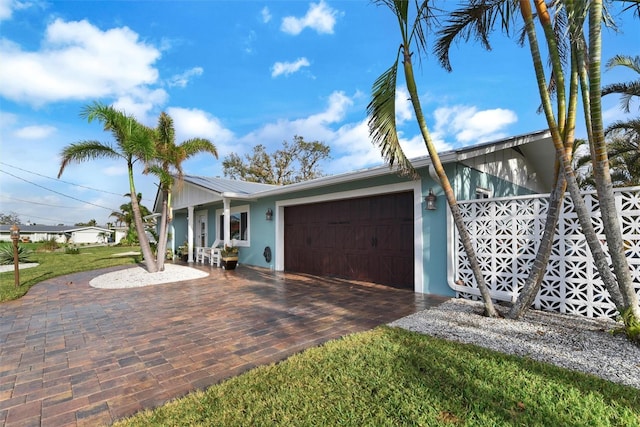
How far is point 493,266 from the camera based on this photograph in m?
5.45

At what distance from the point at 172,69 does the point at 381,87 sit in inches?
378

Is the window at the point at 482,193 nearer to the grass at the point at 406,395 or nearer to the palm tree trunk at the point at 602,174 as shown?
the palm tree trunk at the point at 602,174

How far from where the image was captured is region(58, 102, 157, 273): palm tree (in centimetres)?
812

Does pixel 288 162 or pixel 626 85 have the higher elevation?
pixel 288 162

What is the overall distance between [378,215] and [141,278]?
23.4 feet

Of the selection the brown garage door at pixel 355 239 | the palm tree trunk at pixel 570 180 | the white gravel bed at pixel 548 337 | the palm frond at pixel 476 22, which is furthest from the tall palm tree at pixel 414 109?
the brown garage door at pixel 355 239

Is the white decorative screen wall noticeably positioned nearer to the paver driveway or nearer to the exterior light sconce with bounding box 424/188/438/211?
the exterior light sconce with bounding box 424/188/438/211

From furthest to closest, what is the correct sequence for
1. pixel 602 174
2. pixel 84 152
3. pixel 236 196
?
pixel 236 196, pixel 84 152, pixel 602 174

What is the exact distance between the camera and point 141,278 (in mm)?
8719

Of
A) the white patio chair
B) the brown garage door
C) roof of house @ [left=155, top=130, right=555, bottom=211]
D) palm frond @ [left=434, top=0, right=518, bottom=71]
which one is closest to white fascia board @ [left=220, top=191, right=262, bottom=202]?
roof of house @ [left=155, top=130, right=555, bottom=211]

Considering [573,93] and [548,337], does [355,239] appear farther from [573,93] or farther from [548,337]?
[573,93]

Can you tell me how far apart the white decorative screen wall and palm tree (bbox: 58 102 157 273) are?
28.3 ft

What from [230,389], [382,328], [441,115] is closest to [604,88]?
[441,115]

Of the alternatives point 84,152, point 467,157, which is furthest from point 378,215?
point 84,152
